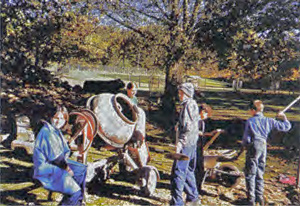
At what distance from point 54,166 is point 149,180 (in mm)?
1443

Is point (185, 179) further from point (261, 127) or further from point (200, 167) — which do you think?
point (261, 127)

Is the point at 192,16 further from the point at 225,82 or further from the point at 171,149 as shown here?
the point at 171,149

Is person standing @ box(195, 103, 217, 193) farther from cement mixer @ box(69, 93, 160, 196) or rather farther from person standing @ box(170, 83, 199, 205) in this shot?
cement mixer @ box(69, 93, 160, 196)

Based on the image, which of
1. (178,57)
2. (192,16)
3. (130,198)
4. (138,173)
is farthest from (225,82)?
(130,198)

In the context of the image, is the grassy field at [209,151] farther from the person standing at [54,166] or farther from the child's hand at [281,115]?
the person standing at [54,166]

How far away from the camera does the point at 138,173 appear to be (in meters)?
4.95

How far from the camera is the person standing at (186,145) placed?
457cm

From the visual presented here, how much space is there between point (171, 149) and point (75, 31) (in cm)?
273

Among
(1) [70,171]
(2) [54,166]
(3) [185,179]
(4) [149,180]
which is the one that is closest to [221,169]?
(3) [185,179]

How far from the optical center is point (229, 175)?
5.06 m

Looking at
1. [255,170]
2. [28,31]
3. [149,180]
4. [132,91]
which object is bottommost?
[149,180]

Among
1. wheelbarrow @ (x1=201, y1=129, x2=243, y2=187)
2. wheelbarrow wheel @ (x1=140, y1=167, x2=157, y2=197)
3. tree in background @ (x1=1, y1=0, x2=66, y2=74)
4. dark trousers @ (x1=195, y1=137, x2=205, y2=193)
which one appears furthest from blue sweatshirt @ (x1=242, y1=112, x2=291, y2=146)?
tree in background @ (x1=1, y1=0, x2=66, y2=74)

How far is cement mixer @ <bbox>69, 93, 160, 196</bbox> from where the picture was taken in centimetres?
487

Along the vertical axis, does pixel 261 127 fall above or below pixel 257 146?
above
